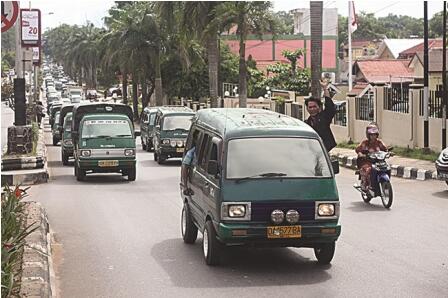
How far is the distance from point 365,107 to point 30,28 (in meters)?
12.7

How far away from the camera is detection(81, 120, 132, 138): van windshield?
876 inches

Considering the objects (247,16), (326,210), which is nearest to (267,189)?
(326,210)

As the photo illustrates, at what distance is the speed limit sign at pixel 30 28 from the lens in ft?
92.2

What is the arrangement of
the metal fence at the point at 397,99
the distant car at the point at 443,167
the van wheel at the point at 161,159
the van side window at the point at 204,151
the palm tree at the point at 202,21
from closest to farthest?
1. the van side window at the point at 204,151
2. the distant car at the point at 443,167
3. the metal fence at the point at 397,99
4. the van wheel at the point at 161,159
5. the palm tree at the point at 202,21

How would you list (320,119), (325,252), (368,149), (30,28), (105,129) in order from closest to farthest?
(325,252) → (320,119) → (368,149) → (105,129) → (30,28)

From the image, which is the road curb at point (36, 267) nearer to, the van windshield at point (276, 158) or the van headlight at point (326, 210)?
the van windshield at point (276, 158)

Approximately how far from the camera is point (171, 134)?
27.8 metres

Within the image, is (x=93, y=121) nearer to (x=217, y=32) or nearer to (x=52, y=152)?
(x=52, y=152)

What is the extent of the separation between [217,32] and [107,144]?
16.8 m

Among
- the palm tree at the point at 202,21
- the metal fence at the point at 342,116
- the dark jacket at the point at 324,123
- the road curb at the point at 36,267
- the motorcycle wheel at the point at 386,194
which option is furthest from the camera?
the palm tree at the point at 202,21

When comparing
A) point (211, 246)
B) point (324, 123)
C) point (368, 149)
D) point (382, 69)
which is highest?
point (382, 69)

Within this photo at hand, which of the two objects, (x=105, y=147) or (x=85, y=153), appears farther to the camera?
(x=105, y=147)

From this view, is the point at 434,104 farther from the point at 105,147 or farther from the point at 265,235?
the point at 265,235

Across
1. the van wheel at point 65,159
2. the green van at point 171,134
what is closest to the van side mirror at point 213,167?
the green van at point 171,134
